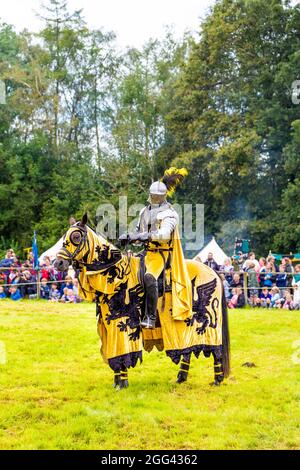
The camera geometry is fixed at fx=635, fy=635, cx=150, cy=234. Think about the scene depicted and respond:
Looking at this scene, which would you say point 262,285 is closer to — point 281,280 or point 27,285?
point 281,280

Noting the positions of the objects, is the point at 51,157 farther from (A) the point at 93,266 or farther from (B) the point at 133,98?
(A) the point at 93,266

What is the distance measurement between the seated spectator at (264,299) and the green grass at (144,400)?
4.58 meters

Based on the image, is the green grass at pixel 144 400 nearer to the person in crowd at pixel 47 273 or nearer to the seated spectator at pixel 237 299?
the seated spectator at pixel 237 299

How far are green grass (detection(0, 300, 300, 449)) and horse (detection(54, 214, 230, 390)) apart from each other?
1.41ft

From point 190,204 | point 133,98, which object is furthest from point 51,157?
point 190,204

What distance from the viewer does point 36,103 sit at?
34000mm

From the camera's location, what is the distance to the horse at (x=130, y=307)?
726cm

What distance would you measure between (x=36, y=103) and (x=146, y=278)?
28.4m

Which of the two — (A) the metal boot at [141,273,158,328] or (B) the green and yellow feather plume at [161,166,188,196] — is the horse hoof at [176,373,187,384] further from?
(B) the green and yellow feather plume at [161,166,188,196]

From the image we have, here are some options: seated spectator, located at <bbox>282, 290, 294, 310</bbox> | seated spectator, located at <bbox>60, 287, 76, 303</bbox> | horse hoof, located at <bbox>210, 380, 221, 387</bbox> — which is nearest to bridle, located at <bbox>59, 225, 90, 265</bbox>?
horse hoof, located at <bbox>210, 380, 221, 387</bbox>

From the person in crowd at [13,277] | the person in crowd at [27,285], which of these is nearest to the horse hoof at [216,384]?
the person in crowd at [27,285]

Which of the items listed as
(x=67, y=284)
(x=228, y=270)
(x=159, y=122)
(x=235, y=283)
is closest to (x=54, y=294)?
(x=67, y=284)

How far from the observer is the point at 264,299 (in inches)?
620

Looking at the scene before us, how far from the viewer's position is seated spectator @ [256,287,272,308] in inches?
617
